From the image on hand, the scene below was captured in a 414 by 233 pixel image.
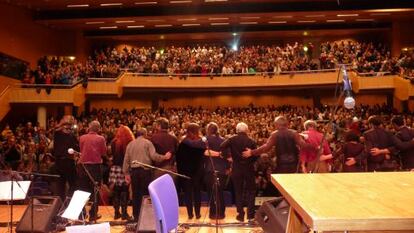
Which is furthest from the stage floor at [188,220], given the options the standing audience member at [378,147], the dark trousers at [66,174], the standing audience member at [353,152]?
the standing audience member at [378,147]

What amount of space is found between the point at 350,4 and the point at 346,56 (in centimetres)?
297

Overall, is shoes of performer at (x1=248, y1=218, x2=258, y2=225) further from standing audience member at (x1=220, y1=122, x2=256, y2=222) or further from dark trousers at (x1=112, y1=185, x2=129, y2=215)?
dark trousers at (x1=112, y1=185, x2=129, y2=215)

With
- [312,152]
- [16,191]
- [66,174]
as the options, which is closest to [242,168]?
[312,152]

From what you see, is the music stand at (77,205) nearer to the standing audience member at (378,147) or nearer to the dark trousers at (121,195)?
the dark trousers at (121,195)

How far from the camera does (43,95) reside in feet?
65.5

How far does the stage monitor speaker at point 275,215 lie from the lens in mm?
4239

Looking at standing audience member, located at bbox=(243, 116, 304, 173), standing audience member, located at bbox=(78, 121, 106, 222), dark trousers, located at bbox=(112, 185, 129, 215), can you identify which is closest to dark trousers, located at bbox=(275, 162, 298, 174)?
standing audience member, located at bbox=(243, 116, 304, 173)

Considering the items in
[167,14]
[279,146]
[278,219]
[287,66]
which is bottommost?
[278,219]

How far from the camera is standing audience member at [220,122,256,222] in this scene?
23.2ft

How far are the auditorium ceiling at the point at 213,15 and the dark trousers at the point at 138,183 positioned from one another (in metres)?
15.4

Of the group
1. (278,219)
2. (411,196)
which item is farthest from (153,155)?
(411,196)

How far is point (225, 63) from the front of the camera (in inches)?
959

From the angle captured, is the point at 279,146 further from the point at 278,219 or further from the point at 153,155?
the point at 278,219

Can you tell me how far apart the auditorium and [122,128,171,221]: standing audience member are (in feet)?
0.07
